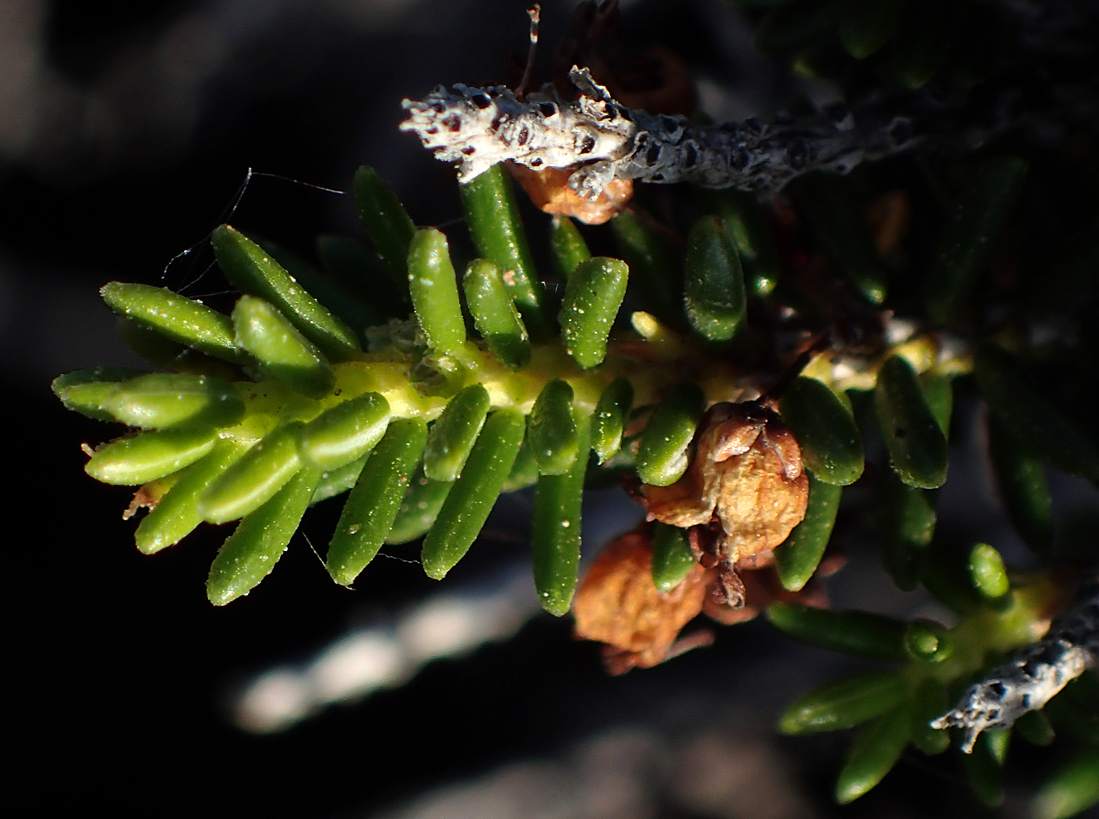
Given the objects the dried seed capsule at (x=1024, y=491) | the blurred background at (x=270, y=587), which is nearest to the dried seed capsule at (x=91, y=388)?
the dried seed capsule at (x=1024, y=491)

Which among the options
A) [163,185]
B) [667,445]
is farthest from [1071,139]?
[163,185]

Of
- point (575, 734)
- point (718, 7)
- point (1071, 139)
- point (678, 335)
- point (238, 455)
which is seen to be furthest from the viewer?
point (575, 734)

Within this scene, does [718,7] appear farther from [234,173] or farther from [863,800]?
[863,800]

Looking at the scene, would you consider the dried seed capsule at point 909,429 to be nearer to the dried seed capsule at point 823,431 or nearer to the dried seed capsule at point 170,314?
the dried seed capsule at point 823,431

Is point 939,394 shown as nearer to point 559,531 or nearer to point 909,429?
point 909,429

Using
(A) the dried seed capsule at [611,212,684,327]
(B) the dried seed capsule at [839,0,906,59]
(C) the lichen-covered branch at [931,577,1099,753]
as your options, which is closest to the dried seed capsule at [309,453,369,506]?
(A) the dried seed capsule at [611,212,684,327]

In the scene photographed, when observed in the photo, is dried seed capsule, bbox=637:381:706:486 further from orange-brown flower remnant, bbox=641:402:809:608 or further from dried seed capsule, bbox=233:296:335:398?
dried seed capsule, bbox=233:296:335:398

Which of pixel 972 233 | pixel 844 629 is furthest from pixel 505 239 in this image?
pixel 844 629
